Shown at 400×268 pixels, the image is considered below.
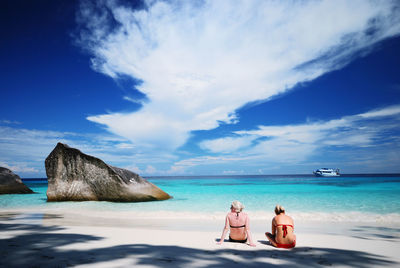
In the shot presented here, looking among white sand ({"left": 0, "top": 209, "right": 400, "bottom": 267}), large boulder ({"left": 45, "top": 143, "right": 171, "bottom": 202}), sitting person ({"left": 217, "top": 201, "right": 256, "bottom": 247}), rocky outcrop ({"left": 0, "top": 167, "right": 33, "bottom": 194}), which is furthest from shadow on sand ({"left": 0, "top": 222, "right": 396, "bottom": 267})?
rocky outcrop ({"left": 0, "top": 167, "right": 33, "bottom": 194})

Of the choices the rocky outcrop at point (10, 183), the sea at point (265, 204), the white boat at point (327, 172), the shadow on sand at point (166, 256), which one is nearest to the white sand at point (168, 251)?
the shadow on sand at point (166, 256)

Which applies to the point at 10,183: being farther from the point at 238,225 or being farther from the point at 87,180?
the point at 238,225

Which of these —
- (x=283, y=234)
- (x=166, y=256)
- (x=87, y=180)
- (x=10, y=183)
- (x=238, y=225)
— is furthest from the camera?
(x=10, y=183)

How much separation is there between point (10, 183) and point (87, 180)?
10247mm

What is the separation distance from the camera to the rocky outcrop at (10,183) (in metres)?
18.4

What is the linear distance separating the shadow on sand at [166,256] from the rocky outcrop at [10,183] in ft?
60.5

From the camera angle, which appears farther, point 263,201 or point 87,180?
point 263,201

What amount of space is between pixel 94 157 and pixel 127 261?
1123 cm

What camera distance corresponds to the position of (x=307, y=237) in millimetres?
5445

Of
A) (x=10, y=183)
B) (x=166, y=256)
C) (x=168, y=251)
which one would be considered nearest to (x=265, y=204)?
(x=168, y=251)

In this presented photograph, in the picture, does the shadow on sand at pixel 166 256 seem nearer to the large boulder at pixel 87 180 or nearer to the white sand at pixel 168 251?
the white sand at pixel 168 251

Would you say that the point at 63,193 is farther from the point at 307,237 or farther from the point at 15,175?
the point at 307,237

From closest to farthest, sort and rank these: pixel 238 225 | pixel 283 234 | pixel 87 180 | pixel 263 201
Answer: pixel 283 234 < pixel 238 225 < pixel 87 180 < pixel 263 201

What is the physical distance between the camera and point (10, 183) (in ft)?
61.5
